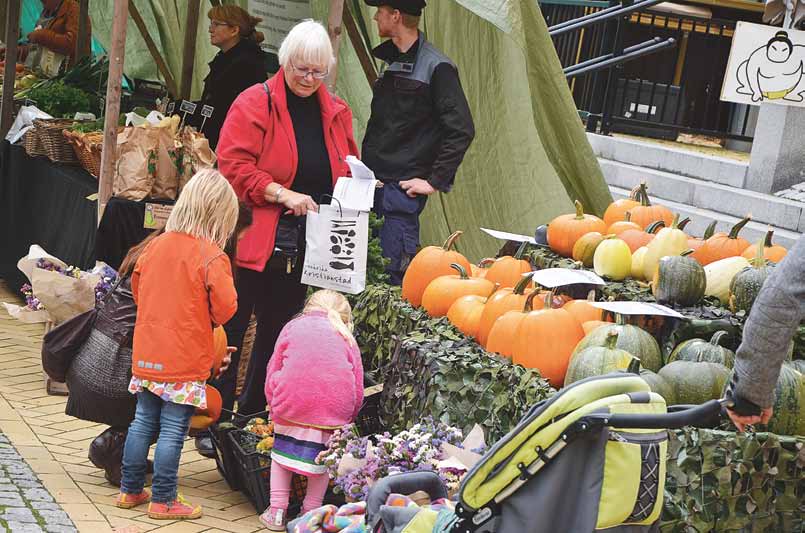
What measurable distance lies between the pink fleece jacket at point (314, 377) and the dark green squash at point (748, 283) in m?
1.68

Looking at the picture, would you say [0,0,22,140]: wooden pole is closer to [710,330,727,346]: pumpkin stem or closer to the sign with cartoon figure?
the sign with cartoon figure

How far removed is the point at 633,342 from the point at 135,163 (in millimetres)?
3814

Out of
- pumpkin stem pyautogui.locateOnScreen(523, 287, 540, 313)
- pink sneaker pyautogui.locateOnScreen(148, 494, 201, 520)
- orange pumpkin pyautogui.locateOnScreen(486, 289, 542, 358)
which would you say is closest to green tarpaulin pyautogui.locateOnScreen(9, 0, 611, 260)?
pumpkin stem pyautogui.locateOnScreen(523, 287, 540, 313)

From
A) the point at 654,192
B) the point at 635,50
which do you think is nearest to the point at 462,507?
the point at 654,192

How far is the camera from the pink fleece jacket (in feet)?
16.1

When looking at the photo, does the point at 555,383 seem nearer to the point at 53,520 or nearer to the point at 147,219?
the point at 53,520

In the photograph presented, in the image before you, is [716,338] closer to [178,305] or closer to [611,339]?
[611,339]

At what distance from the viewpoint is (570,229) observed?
625 cm

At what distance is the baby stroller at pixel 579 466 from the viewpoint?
2.92 metres

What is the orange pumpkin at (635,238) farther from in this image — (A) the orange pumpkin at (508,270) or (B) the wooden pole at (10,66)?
(B) the wooden pole at (10,66)

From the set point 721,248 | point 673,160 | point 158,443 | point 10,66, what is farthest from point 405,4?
point 10,66

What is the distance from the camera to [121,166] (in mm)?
7230

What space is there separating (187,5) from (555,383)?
6.30 m

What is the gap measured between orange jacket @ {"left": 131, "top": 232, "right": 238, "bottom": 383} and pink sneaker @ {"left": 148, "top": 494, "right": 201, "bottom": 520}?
1.79 ft
